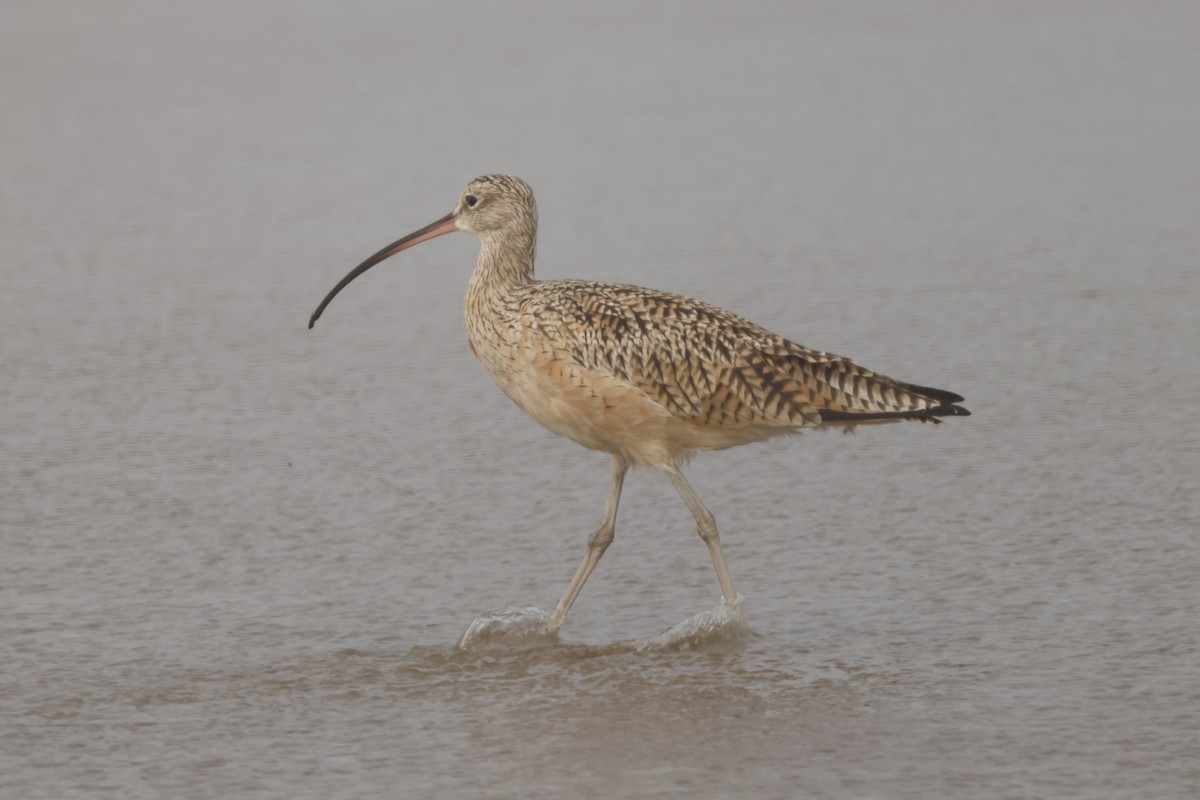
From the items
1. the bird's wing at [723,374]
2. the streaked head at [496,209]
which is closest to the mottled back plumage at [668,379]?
the bird's wing at [723,374]

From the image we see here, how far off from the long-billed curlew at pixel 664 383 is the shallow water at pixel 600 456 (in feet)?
1.66

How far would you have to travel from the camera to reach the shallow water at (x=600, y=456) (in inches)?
202

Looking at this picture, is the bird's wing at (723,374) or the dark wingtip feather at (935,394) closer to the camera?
the dark wingtip feather at (935,394)

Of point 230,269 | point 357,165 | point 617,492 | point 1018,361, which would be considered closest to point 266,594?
point 617,492

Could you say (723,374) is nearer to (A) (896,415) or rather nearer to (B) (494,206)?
(A) (896,415)

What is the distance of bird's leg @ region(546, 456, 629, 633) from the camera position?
238 inches

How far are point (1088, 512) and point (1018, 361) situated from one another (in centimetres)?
202

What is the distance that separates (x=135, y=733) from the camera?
5207 millimetres

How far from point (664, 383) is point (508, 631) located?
33.3 inches

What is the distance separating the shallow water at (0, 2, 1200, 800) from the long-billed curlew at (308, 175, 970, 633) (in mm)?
506

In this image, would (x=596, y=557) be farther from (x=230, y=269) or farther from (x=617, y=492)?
(x=230, y=269)

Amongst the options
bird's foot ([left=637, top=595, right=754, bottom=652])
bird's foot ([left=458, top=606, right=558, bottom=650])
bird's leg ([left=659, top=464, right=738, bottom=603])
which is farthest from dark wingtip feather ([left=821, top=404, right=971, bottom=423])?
bird's foot ([left=458, top=606, right=558, bottom=650])

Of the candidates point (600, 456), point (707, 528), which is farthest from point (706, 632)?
point (600, 456)

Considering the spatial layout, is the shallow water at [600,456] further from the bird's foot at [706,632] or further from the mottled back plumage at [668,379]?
the mottled back plumage at [668,379]
